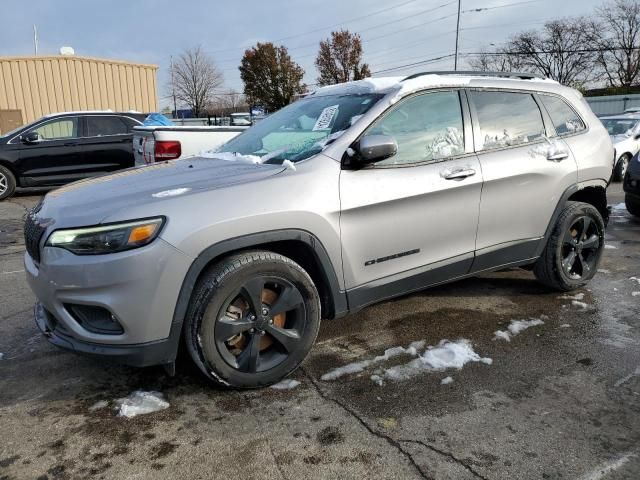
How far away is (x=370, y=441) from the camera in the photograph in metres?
2.46

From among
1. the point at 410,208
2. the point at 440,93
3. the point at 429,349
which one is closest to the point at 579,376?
the point at 429,349

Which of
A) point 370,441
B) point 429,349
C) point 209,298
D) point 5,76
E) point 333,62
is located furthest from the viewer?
point 333,62

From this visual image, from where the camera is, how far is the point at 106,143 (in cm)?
1094

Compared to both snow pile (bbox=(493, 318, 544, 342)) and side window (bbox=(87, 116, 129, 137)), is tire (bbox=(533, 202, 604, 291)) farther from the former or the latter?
side window (bbox=(87, 116, 129, 137))

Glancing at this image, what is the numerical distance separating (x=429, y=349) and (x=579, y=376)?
0.89 m

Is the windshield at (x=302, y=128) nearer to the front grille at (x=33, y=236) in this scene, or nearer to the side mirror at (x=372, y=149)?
the side mirror at (x=372, y=149)

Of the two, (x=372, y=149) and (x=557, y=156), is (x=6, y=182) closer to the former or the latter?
(x=372, y=149)

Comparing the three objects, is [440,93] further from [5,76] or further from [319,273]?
[5,76]

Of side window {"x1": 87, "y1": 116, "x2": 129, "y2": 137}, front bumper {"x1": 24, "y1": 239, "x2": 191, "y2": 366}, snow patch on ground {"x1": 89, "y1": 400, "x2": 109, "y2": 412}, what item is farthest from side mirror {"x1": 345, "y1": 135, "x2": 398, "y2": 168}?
side window {"x1": 87, "y1": 116, "x2": 129, "y2": 137}

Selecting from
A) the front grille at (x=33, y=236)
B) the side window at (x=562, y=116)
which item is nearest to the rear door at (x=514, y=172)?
the side window at (x=562, y=116)

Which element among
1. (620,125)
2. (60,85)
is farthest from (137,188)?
(60,85)

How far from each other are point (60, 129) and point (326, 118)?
9163 mm

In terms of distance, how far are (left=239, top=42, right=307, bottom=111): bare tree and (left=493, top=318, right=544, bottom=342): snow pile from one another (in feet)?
165

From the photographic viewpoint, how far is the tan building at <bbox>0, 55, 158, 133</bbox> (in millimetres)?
18875
